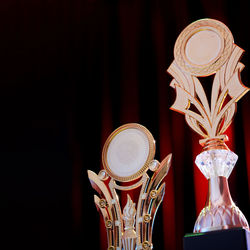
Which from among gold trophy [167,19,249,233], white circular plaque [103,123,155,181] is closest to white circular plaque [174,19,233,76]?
gold trophy [167,19,249,233]

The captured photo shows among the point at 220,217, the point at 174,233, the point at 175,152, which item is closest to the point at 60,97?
the point at 175,152

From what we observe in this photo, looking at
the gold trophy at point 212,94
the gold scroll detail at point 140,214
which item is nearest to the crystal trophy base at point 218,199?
the gold trophy at point 212,94

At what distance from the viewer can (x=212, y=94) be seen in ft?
3.14

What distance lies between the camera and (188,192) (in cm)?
112

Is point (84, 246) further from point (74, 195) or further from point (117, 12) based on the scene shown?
point (117, 12)

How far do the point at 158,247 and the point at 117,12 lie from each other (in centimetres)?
71

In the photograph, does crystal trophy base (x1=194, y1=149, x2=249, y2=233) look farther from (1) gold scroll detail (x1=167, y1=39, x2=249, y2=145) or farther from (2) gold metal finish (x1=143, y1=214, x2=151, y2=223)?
(2) gold metal finish (x1=143, y1=214, x2=151, y2=223)

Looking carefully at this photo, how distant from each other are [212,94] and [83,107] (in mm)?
524

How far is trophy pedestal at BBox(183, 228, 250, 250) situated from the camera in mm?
719

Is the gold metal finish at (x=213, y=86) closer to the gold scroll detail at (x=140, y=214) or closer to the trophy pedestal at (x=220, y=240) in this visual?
the gold scroll detail at (x=140, y=214)

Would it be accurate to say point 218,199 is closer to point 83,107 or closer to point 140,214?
point 140,214

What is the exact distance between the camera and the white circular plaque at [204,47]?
37.6 inches

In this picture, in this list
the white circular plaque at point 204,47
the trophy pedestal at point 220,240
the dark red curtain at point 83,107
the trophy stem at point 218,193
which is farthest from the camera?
the dark red curtain at point 83,107

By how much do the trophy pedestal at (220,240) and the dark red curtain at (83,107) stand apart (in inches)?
13.1
